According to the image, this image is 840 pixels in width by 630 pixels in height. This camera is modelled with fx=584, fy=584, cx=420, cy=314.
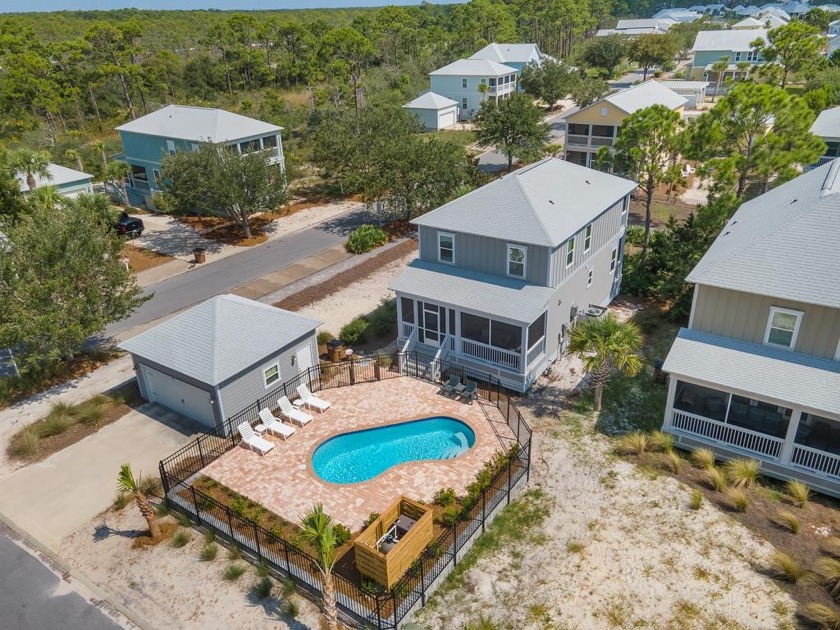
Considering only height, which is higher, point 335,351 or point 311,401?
point 335,351

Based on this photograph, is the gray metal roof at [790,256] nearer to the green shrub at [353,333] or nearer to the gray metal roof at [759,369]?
the gray metal roof at [759,369]

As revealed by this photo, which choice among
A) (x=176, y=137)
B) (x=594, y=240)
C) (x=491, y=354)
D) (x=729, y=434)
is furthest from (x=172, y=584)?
(x=176, y=137)

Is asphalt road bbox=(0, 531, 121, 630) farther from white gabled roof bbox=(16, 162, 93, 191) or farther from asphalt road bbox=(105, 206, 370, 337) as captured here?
white gabled roof bbox=(16, 162, 93, 191)

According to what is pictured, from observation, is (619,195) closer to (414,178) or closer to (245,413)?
(414,178)

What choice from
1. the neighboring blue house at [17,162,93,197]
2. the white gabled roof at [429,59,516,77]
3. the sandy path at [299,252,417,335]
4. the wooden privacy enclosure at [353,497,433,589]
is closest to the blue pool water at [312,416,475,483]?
the wooden privacy enclosure at [353,497,433,589]

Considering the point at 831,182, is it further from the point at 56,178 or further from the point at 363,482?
the point at 56,178
